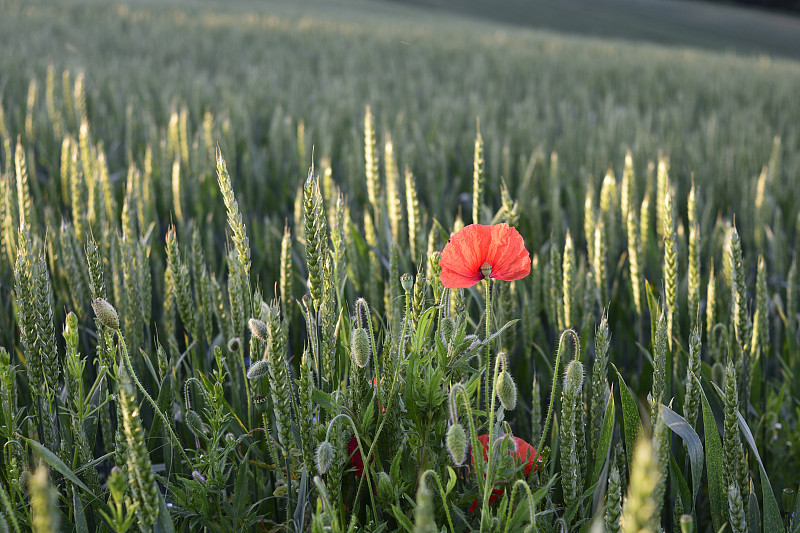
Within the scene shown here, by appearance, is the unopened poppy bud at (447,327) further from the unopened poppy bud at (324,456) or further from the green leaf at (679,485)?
the green leaf at (679,485)

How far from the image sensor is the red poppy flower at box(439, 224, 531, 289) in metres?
0.73

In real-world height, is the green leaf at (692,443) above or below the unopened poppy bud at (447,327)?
below

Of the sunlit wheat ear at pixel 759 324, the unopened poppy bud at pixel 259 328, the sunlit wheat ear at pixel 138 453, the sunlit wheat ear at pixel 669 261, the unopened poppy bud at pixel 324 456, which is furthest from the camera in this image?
the sunlit wheat ear at pixel 759 324

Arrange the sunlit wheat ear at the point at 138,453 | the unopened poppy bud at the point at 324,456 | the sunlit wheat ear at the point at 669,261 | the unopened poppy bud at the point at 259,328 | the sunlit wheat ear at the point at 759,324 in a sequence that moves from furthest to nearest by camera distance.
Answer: the sunlit wheat ear at the point at 759,324
the sunlit wheat ear at the point at 669,261
the unopened poppy bud at the point at 259,328
the unopened poppy bud at the point at 324,456
the sunlit wheat ear at the point at 138,453

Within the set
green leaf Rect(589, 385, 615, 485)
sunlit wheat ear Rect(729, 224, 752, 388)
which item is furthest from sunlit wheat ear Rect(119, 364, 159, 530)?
sunlit wheat ear Rect(729, 224, 752, 388)

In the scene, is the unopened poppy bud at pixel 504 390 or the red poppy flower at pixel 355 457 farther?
the red poppy flower at pixel 355 457

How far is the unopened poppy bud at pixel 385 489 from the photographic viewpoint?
2.21ft

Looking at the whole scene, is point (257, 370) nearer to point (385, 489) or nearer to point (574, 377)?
point (385, 489)

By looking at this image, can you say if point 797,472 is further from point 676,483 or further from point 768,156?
point 768,156

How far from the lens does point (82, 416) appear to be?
75 cm

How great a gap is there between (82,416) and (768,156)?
3.09 meters

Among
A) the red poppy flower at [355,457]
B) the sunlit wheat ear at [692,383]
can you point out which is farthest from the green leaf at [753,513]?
the red poppy flower at [355,457]

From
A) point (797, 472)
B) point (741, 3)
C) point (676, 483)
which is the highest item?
point (741, 3)

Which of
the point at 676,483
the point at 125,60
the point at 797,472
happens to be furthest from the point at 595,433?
the point at 125,60
